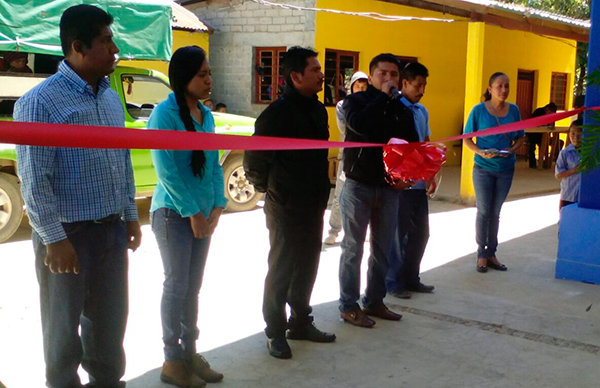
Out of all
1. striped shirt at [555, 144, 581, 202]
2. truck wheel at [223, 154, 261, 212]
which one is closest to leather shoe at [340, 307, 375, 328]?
striped shirt at [555, 144, 581, 202]

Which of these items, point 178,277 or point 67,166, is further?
point 178,277

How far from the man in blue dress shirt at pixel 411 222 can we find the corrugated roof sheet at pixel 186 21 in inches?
326

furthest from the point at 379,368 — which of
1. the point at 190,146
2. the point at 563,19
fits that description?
the point at 563,19

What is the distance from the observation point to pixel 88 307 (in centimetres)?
319

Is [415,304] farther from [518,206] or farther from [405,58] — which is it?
[405,58]

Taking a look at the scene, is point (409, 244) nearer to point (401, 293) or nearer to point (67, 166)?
point (401, 293)

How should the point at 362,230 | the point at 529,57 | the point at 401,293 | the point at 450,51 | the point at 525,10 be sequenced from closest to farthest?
1. the point at 362,230
2. the point at 401,293
3. the point at 525,10
4. the point at 450,51
5. the point at 529,57

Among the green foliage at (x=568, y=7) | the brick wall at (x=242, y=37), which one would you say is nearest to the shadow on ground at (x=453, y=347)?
the brick wall at (x=242, y=37)

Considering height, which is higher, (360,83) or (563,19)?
(563,19)

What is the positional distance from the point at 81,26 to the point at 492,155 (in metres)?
4.14

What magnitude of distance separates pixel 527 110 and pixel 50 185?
1719 cm

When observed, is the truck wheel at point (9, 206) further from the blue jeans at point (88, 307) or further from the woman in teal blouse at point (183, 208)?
the blue jeans at point (88, 307)

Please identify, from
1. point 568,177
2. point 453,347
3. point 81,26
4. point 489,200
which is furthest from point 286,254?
point 568,177

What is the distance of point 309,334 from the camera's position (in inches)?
178
